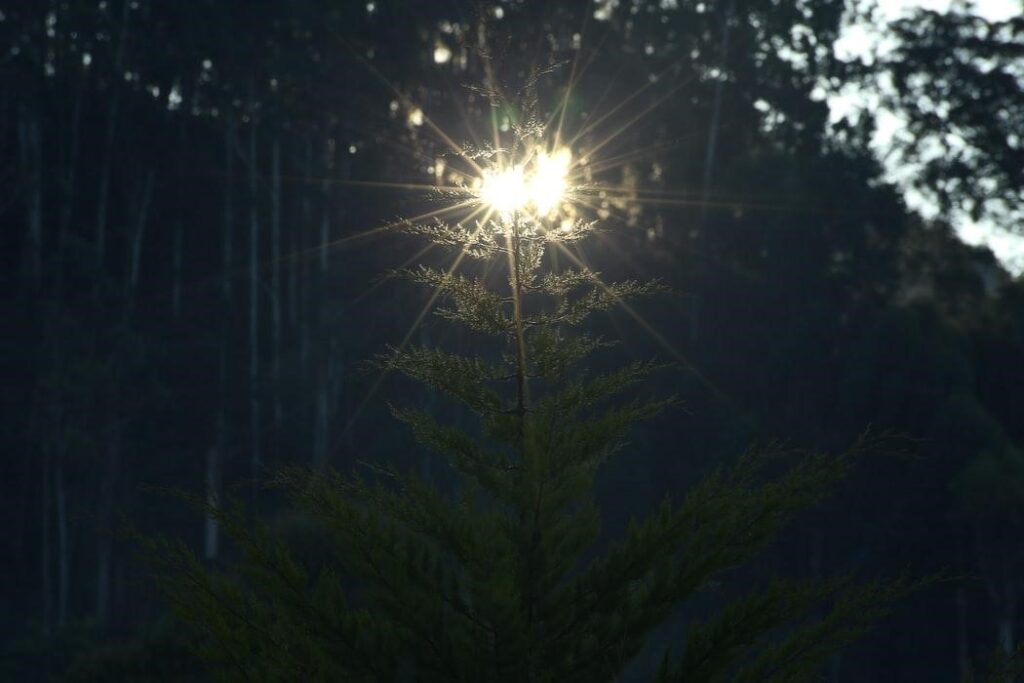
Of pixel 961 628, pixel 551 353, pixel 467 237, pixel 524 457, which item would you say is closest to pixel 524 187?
pixel 467 237

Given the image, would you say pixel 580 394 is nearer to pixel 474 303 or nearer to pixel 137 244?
pixel 474 303

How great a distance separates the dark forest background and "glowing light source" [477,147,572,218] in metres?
26.2

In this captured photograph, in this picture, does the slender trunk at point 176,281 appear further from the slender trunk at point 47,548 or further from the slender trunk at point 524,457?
the slender trunk at point 524,457

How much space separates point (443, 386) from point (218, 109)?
119 feet

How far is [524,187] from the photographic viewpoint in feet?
26.0

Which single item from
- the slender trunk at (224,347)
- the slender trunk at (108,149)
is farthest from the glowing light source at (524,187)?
the slender trunk at (108,149)

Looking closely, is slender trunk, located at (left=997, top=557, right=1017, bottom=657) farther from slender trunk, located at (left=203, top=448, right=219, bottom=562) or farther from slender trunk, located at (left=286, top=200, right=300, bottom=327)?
slender trunk, located at (left=286, top=200, right=300, bottom=327)

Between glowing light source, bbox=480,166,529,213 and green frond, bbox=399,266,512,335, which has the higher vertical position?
glowing light source, bbox=480,166,529,213

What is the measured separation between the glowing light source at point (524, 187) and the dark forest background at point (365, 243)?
26205mm

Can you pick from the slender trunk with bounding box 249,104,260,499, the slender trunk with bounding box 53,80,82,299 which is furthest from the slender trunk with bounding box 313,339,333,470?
the slender trunk with bounding box 53,80,82,299

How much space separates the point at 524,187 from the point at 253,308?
34.5 m

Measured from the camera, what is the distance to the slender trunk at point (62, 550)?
37.6m

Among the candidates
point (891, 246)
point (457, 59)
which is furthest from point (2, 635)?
point (891, 246)

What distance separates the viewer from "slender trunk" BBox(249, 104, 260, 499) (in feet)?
131
